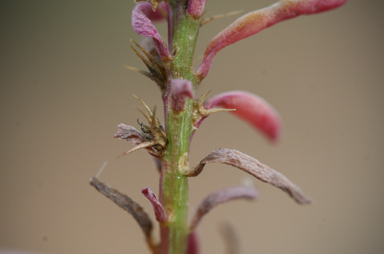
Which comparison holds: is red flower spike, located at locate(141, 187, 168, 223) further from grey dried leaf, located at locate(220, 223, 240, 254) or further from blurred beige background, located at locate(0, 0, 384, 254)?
blurred beige background, located at locate(0, 0, 384, 254)

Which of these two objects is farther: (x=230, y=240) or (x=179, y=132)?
(x=230, y=240)

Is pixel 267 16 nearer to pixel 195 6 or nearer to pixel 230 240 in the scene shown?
pixel 195 6

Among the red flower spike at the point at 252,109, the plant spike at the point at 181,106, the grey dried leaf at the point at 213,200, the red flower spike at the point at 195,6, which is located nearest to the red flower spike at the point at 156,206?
the plant spike at the point at 181,106

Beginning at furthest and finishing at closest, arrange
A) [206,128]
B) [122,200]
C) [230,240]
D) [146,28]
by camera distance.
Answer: [206,128], [230,240], [122,200], [146,28]

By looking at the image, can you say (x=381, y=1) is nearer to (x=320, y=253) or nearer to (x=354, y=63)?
(x=354, y=63)

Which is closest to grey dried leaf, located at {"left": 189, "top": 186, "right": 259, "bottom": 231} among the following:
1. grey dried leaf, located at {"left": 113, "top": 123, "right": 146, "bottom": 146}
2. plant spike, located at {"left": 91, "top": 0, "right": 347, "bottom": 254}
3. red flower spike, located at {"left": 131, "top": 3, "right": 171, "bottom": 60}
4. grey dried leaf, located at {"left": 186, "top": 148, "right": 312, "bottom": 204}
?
plant spike, located at {"left": 91, "top": 0, "right": 347, "bottom": 254}

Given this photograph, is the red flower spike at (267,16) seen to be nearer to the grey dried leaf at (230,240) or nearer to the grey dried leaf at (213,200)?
the grey dried leaf at (213,200)

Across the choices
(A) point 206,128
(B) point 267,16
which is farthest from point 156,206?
(A) point 206,128
